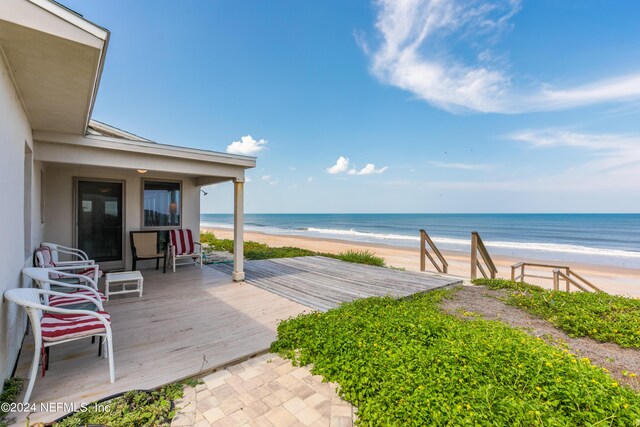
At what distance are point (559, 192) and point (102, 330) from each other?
52.4 meters

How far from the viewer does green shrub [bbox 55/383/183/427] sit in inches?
67.5

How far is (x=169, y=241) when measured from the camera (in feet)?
21.0

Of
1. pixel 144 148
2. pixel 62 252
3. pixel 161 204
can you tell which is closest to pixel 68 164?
pixel 144 148

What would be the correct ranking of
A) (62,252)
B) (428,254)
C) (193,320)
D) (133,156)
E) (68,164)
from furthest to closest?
(428,254), (62,252), (68,164), (133,156), (193,320)

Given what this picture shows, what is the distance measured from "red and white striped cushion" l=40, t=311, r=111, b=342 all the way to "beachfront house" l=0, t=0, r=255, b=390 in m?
0.26

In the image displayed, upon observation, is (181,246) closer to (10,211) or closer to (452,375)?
(10,211)

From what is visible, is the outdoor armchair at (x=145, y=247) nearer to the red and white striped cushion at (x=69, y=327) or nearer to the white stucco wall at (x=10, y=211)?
the white stucco wall at (x=10, y=211)

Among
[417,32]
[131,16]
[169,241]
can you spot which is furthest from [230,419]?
[417,32]

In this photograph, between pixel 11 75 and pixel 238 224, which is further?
pixel 238 224

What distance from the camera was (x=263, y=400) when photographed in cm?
201

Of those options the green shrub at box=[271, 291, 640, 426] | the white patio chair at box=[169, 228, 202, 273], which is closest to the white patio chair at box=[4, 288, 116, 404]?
the green shrub at box=[271, 291, 640, 426]

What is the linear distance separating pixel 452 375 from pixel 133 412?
222cm

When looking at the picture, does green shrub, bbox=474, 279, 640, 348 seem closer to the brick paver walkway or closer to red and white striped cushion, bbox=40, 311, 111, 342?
the brick paver walkway

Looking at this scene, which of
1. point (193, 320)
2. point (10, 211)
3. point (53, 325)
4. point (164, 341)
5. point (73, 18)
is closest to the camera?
point (73, 18)
